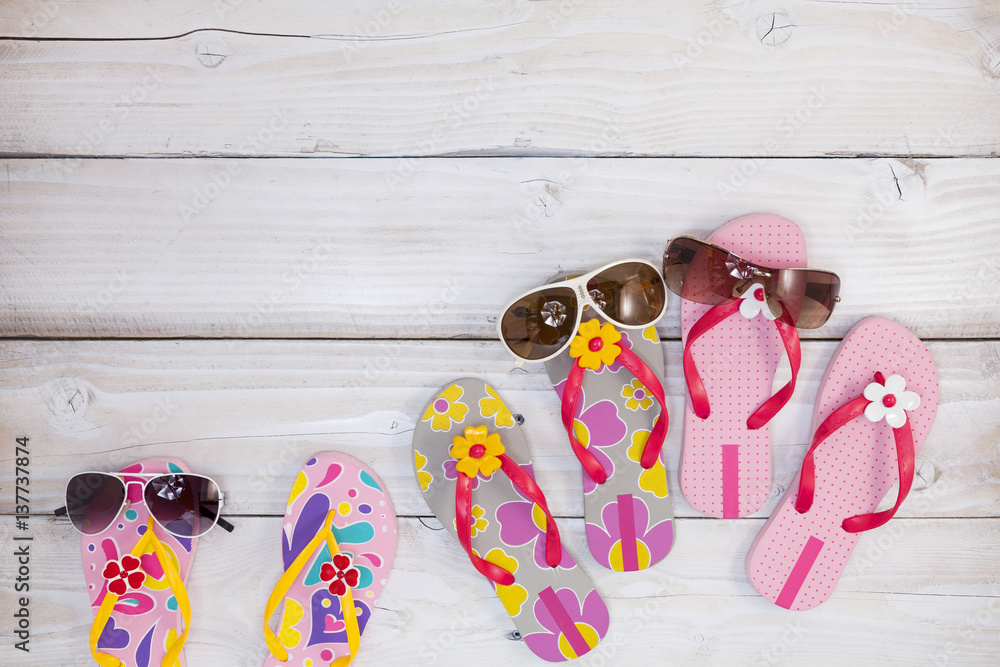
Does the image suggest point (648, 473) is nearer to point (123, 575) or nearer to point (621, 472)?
point (621, 472)

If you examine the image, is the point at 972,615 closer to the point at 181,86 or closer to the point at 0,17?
the point at 181,86

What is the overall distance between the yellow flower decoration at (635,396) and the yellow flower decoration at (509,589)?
311 millimetres

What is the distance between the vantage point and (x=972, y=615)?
3.14 ft

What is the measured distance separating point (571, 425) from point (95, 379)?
0.75 meters

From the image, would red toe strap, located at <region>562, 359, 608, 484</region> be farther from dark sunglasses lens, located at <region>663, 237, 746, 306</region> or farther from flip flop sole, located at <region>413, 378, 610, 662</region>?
dark sunglasses lens, located at <region>663, 237, 746, 306</region>

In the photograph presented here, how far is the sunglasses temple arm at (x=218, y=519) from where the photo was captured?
0.91 m

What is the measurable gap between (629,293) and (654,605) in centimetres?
52

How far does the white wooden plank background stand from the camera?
0.89 meters

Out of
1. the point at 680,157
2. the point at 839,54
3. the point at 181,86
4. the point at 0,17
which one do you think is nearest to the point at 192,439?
the point at 181,86

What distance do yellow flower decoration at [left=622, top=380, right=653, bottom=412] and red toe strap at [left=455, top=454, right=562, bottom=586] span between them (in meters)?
0.20

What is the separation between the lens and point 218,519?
3.05 feet

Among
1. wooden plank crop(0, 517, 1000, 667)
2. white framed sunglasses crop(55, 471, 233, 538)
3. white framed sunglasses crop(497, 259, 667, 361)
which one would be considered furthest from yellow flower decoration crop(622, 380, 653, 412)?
white framed sunglasses crop(55, 471, 233, 538)

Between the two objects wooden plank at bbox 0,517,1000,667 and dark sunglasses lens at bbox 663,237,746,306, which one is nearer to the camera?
dark sunglasses lens at bbox 663,237,746,306

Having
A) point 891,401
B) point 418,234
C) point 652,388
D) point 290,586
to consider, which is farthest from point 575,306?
point 290,586
